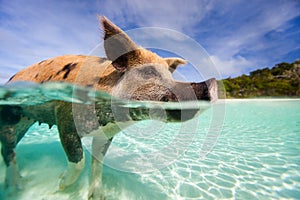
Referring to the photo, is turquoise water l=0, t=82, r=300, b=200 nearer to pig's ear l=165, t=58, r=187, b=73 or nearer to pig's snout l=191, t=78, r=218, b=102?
pig's snout l=191, t=78, r=218, b=102

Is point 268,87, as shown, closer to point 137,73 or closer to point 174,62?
point 174,62

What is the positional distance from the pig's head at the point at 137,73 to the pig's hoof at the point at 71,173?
1294mm

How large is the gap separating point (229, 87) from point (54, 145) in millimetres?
37434

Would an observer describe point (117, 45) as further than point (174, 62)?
No

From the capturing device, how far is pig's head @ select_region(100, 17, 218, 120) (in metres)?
2.18

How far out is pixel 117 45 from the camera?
2385 mm

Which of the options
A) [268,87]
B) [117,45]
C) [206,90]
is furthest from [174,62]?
[268,87]

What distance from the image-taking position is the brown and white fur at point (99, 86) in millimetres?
2238

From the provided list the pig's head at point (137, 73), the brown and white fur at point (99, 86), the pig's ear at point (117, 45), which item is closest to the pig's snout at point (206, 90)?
the brown and white fur at point (99, 86)

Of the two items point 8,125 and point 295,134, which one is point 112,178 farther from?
point 295,134

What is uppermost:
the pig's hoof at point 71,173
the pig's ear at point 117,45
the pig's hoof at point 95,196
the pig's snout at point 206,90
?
the pig's ear at point 117,45

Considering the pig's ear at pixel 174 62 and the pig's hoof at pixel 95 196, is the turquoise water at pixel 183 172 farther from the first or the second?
the pig's ear at pixel 174 62

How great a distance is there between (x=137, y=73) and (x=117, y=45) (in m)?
0.46

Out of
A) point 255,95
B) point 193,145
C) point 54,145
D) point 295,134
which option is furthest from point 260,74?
point 54,145
